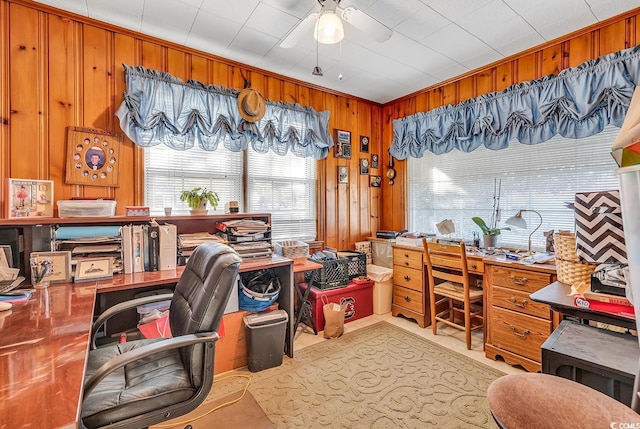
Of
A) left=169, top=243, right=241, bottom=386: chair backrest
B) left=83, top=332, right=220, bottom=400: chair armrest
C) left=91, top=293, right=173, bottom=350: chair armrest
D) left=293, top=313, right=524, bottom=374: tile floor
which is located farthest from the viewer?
left=293, top=313, right=524, bottom=374: tile floor

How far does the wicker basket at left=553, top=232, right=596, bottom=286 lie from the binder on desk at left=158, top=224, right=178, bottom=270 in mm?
2464

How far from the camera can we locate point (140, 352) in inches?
43.5

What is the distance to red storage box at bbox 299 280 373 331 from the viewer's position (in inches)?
117

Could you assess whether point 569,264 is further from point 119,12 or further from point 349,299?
point 119,12

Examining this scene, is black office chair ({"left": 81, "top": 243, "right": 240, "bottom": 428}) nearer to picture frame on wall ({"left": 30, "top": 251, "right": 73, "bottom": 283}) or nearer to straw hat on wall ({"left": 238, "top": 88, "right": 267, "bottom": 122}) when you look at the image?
picture frame on wall ({"left": 30, "top": 251, "right": 73, "bottom": 283})

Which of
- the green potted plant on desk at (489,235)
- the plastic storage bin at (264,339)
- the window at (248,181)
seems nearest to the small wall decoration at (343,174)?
the window at (248,181)

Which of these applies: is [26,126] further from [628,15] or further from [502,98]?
[628,15]

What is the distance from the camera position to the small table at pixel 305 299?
2.80 metres

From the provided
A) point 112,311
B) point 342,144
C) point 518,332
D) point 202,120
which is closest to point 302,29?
point 202,120

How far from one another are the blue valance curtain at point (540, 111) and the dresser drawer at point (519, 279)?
3.79 ft

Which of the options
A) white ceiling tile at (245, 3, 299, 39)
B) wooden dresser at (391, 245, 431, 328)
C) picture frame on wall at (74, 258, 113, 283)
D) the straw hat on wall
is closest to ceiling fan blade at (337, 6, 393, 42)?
white ceiling tile at (245, 3, 299, 39)

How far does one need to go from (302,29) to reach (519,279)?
2285 mm

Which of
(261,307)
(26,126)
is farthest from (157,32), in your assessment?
(261,307)

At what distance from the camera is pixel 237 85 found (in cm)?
296
